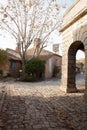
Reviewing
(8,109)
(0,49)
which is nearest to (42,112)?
(8,109)

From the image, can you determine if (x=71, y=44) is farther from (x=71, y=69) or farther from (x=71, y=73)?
(x=71, y=73)

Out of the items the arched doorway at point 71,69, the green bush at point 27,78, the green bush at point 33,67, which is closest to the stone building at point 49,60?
the green bush at point 33,67

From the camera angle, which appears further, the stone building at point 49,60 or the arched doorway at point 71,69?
the stone building at point 49,60

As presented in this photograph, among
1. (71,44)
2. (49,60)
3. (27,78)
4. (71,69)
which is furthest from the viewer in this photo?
(49,60)

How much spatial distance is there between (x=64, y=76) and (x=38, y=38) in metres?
12.1

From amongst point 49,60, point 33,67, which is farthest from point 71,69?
point 49,60

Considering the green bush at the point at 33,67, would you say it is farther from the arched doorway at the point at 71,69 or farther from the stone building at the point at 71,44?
the arched doorway at the point at 71,69

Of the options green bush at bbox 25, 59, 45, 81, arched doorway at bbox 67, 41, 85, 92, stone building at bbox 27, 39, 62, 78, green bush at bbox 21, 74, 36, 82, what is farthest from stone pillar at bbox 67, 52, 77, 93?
stone building at bbox 27, 39, 62, 78

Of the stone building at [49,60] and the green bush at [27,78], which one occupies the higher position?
the stone building at [49,60]

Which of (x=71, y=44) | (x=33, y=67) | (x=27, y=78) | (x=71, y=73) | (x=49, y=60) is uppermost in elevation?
(x=49, y=60)

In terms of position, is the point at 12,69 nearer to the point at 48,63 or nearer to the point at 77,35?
the point at 48,63

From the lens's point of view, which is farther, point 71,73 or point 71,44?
point 71,73

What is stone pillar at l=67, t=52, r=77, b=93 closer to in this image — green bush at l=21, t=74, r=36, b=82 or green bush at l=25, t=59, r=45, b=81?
green bush at l=21, t=74, r=36, b=82

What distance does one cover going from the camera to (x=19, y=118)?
18.0 ft
